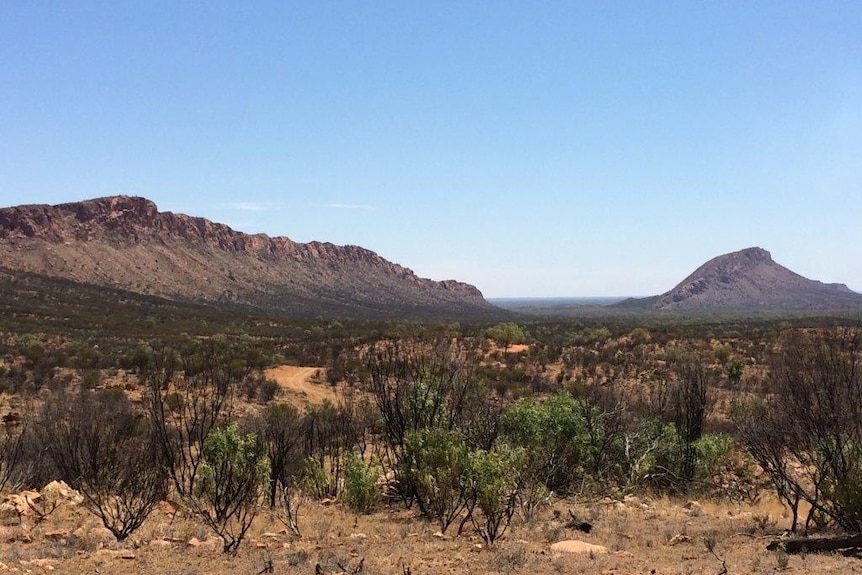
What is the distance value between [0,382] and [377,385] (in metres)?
22.2

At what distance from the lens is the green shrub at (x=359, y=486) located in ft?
38.4

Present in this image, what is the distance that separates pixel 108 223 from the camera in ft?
383

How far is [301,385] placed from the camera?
31.8 m

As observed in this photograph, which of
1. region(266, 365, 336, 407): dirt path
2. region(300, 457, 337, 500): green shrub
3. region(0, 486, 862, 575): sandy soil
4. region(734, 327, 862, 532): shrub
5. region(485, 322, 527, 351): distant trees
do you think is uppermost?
region(734, 327, 862, 532): shrub

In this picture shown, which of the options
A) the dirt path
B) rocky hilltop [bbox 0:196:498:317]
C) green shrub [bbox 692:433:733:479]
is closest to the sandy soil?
green shrub [bbox 692:433:733:479]

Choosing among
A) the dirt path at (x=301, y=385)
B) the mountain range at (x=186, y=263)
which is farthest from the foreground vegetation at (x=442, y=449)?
the mountain range at (x=186, y=263)

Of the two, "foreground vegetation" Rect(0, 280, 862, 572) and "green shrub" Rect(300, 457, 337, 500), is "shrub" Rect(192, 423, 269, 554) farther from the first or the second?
"green shrub" Rect(300, 457, 337, 500)

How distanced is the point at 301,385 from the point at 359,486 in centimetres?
2102

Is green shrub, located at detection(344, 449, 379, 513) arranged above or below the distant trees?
below

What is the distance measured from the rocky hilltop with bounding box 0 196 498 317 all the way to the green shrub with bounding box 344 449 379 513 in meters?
91.4

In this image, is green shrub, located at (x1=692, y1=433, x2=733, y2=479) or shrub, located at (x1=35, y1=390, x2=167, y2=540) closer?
shrub, located at (x1=35, y1=390, x2=167, y2=540)

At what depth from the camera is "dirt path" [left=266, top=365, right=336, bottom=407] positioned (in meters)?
29.2

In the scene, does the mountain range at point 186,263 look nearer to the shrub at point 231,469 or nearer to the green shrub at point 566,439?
the green shrub at point 566,439

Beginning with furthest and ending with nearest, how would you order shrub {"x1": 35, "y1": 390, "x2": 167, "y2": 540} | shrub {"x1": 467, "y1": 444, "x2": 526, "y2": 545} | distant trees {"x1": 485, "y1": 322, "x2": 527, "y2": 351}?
1. distant trees {"x1": 485, "y1": 322, "x2": 527, "y2": 351}
2. shrub {"x1": 35, "y1": 390, "x2": 167, "y2": 540}
3. shrub {"x1": 467, "y1": 444, "x2": 526, "y2": 545}
